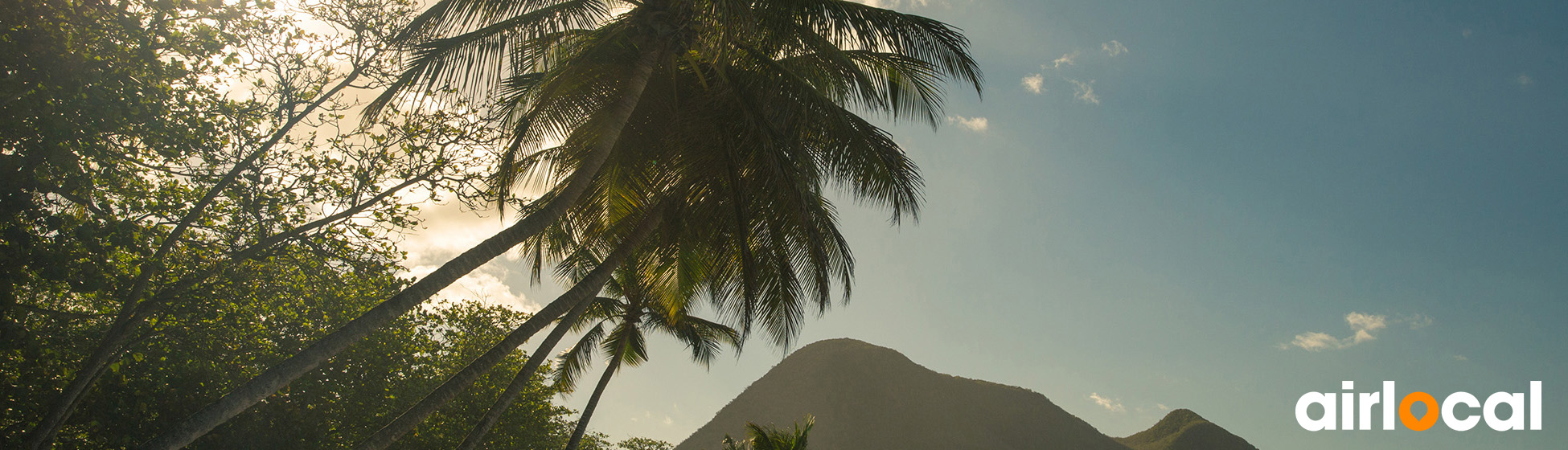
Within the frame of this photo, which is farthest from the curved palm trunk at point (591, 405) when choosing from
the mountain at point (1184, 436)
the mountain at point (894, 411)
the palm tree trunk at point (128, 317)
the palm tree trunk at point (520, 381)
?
the mountain at point (1184, 436)

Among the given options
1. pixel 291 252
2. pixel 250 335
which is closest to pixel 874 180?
pixel 291 252

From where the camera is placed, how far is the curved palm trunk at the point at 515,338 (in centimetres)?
875

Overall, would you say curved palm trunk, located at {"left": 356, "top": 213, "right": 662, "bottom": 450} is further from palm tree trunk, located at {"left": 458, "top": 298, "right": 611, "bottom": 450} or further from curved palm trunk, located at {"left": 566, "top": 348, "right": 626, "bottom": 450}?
curved palm trunk, located at {"left": 566, "top": 348, "right": 626, "bottom": 450}

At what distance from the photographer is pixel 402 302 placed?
6578 mm

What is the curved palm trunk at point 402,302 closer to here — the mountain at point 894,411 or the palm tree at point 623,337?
the palm tree at point 623,337

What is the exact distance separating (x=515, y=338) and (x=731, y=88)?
12.4ft

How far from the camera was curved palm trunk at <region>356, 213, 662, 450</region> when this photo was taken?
8750mm

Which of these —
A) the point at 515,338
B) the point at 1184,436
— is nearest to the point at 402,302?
the point at 515,338

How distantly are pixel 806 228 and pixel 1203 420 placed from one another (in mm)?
114997

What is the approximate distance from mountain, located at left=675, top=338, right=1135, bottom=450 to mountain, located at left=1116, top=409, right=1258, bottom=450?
9.22m

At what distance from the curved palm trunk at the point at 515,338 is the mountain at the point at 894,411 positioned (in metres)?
81.0

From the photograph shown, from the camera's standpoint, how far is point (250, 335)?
13242 millimetres

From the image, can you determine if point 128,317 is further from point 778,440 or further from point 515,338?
point 778,440

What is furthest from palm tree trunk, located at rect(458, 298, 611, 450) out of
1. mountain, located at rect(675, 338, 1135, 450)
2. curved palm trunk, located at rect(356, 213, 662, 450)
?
mountain, located at rect(675, 338, 1135, 450)
